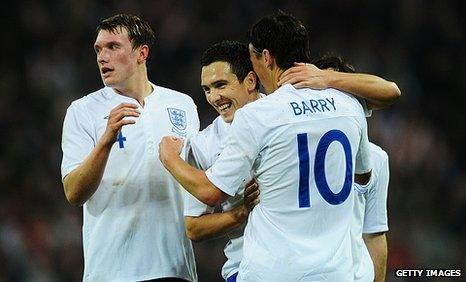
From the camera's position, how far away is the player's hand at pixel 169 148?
10.9 ft

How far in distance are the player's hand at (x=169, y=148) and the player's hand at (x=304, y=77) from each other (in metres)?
0.50

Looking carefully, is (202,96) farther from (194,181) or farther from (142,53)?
(194,181)

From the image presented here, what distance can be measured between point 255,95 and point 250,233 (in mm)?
724

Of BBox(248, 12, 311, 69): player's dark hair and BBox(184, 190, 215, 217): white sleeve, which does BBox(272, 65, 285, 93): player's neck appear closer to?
BBox(248, 12, 311, 69): player's dark hair

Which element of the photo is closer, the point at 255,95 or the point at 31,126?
the point at 255,95

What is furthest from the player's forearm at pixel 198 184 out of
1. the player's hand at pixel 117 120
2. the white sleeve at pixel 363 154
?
the white sleeve at pixel 363 154

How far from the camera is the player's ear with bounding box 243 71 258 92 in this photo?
360cm

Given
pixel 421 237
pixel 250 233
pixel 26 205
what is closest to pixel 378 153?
pixel 250 233

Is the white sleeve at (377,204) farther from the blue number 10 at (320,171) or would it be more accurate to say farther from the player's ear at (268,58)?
the player's ear at (268,58)

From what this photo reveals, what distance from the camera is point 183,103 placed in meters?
3.92

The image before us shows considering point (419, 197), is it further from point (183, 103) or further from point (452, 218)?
point (183, 103)

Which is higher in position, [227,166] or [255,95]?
[255,95]

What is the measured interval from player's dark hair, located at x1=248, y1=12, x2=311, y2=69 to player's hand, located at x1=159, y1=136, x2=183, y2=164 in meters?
0.50

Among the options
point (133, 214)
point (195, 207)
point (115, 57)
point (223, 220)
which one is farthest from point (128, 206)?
point (115, 57)
